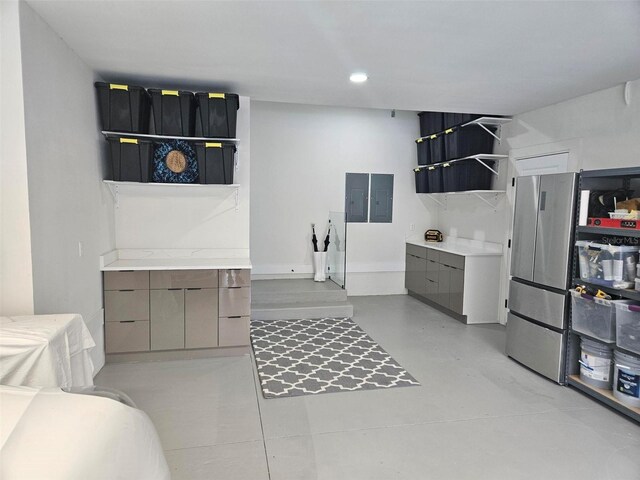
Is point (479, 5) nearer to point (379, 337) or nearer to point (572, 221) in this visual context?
point (572, 221)

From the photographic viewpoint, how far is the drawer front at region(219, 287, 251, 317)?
3945 mm

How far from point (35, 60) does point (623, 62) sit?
13.0 feet

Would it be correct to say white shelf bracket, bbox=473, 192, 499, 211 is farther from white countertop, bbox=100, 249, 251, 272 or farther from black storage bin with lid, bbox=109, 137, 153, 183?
black storage bin with lid, bbox=109, 137, 153, 183

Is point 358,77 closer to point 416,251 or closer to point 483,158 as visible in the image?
point 483,158

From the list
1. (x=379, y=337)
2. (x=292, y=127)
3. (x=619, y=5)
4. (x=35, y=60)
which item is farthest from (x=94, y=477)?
(x=292, y=127)

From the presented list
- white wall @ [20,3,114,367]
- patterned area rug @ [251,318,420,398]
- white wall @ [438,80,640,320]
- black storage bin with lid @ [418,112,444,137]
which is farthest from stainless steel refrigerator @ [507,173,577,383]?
white wall @ [20,3,114,367]

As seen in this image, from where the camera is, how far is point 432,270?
5953 millimetres

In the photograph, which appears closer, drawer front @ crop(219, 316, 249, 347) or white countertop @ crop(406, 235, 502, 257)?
drawer front @ crop(219, 316, 249, 347)

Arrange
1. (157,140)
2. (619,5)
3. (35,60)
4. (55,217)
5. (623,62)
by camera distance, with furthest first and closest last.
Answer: (157,140) → (623,62) → (55,217) → (35,60) → (619,5)

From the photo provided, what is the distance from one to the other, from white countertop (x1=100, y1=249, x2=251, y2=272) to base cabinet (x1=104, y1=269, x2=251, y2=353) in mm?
58

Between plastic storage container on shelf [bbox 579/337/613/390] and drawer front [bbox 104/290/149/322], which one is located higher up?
drawer front [bbox 104/290/149/322]

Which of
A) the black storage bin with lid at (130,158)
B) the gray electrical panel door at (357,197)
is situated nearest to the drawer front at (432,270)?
the gray electrical panel door at (357,197)

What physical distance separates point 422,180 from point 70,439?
5.93 m

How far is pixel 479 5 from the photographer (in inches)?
89.3
